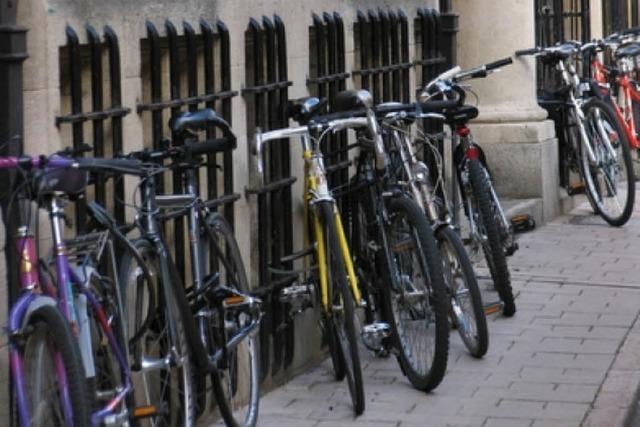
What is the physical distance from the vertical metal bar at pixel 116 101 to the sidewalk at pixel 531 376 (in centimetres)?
127

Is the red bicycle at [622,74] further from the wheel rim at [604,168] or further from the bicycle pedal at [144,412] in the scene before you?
the bicycle pedal at [144,412]

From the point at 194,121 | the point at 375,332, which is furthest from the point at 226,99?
the point at 375,332

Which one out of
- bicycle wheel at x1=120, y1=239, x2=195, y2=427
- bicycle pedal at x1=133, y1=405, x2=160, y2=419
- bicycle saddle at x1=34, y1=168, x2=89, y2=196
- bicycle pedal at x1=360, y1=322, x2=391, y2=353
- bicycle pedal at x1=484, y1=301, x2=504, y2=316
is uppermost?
bicycle saddle at x1=34, y1=168, x2=89, y2=196

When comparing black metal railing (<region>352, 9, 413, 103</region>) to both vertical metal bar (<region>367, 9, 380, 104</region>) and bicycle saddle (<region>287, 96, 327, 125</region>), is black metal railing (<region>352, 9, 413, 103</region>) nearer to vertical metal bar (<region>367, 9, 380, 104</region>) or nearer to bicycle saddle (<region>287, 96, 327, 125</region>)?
vertical metal bar (<region>367, 9, 380, 104</region>)

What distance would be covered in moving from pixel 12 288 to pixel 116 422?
0.58 meters

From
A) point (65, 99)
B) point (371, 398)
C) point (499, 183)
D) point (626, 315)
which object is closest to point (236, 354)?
point (371, 398)

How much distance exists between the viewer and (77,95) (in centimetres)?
548

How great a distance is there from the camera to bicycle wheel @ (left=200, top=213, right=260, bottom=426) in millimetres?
5941

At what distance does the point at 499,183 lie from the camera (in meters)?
11.7

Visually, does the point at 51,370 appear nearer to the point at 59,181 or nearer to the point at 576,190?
the point at 59,181

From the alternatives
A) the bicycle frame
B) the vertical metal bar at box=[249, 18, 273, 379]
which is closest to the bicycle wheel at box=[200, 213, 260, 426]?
the vertical metal bar at box=[249, 18, 273, 379]

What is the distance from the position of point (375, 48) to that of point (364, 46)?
221 millimetres

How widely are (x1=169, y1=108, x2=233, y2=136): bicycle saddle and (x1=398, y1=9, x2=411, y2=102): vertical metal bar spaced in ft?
10.6

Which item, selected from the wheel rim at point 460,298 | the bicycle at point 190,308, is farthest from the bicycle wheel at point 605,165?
the bicycle at point 190,308
